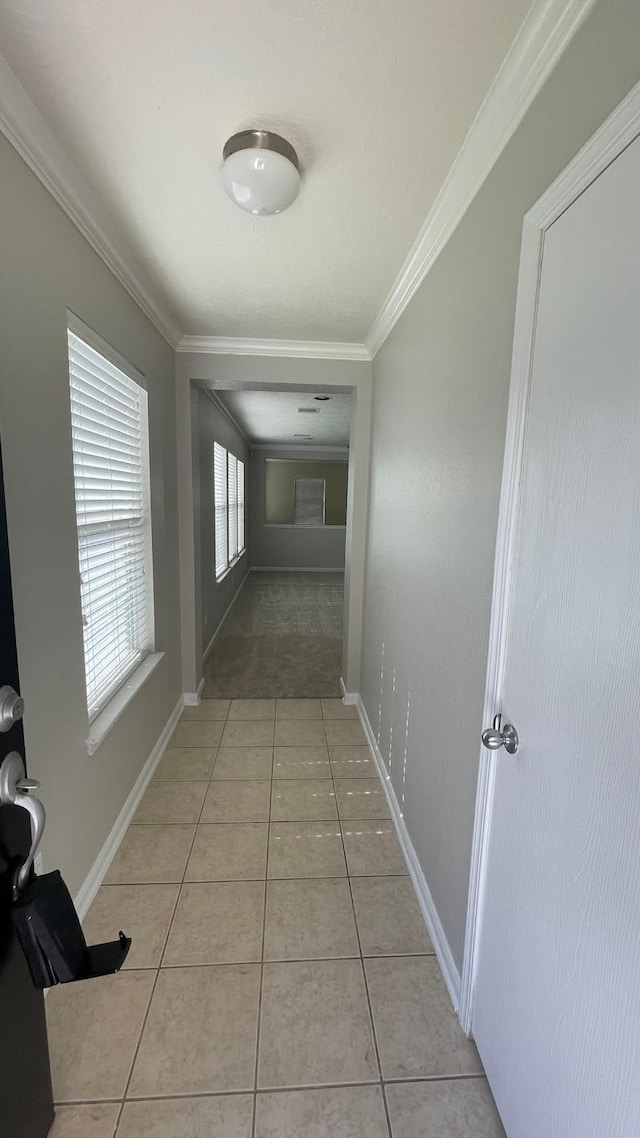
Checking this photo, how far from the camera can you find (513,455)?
104 cm

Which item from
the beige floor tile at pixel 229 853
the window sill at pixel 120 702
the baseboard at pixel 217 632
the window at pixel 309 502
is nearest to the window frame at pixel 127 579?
the window sill at pixel 120 702

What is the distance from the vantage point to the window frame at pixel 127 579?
5.22ft

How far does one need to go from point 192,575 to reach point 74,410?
1673 mm

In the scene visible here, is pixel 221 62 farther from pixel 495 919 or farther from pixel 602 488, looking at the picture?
pixel 495 919

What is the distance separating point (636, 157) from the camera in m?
0.68

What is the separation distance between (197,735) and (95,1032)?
1.61 m

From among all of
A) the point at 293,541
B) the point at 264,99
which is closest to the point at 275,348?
the point at 264,99

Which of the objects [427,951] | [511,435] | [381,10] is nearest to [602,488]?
[511,435]

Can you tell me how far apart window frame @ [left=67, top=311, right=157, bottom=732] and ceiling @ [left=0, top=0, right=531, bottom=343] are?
0.43m

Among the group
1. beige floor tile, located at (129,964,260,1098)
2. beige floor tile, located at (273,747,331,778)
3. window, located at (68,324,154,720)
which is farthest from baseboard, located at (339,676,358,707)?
beige floor tile, located at (129,964,260,1098)

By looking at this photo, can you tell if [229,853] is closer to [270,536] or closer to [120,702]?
[120,702]

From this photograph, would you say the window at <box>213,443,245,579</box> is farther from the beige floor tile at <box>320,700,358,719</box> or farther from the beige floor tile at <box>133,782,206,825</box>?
the beige floor tile at <box>133,782,206,825</box>

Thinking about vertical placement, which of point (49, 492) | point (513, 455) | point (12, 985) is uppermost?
point (513, 455)

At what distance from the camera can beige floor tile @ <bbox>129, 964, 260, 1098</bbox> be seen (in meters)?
1.16
